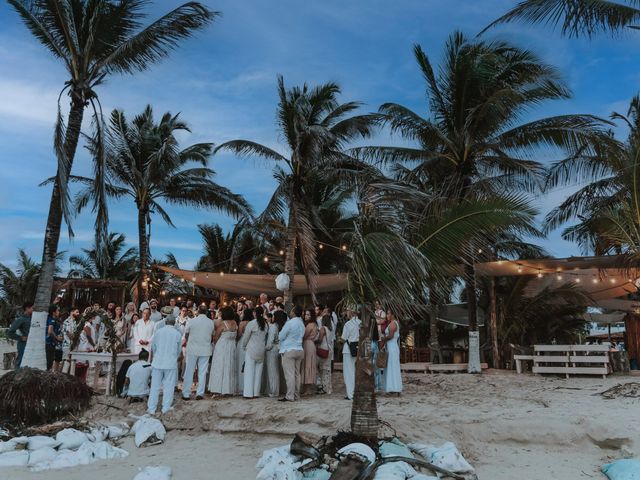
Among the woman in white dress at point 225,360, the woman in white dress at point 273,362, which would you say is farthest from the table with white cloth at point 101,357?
the woman in white dress at point 273,362

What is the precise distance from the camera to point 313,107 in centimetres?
1403

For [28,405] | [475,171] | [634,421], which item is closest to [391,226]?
[634,421]

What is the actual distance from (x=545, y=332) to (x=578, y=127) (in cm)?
758

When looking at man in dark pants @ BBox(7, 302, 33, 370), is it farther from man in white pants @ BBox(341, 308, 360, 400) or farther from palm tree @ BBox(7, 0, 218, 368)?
man in white pants @ BBox(341, 308, 360, 400)

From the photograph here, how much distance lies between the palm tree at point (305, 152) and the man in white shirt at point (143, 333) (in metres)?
3.65

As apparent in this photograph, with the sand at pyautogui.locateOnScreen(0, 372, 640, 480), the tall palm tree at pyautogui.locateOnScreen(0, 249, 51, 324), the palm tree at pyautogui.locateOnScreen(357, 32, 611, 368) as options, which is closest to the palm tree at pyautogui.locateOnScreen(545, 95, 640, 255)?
the palm tree at pyautogui.locateOnScreen(357, 32, 611, 368)

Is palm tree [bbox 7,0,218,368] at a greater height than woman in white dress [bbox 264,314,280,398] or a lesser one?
greater

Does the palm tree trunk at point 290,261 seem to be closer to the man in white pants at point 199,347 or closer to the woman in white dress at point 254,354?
the woman in white dress at point 254,354

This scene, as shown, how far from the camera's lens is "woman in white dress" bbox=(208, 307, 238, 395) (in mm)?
8820

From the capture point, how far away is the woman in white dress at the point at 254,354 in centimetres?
862

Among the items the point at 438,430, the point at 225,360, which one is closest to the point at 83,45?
the point at 225,360

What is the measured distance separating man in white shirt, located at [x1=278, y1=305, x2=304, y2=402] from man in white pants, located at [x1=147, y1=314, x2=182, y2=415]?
1.71 m

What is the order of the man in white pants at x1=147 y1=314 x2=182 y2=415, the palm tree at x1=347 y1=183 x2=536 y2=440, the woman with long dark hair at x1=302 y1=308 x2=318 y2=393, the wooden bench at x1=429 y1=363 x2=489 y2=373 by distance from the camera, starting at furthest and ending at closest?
the wooden bench at x1=429 y1=363 x2=489 y2=373 < the woman with long dark hair at x1=302 y1=308 x2=318 y2=393 < the man in white pants at x1=147 y1=314 x2=182 y2=415 < the palm tree at x1=347 y1=183 x2=536 y2=440

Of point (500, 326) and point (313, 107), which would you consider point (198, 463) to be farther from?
point (500, 326)
